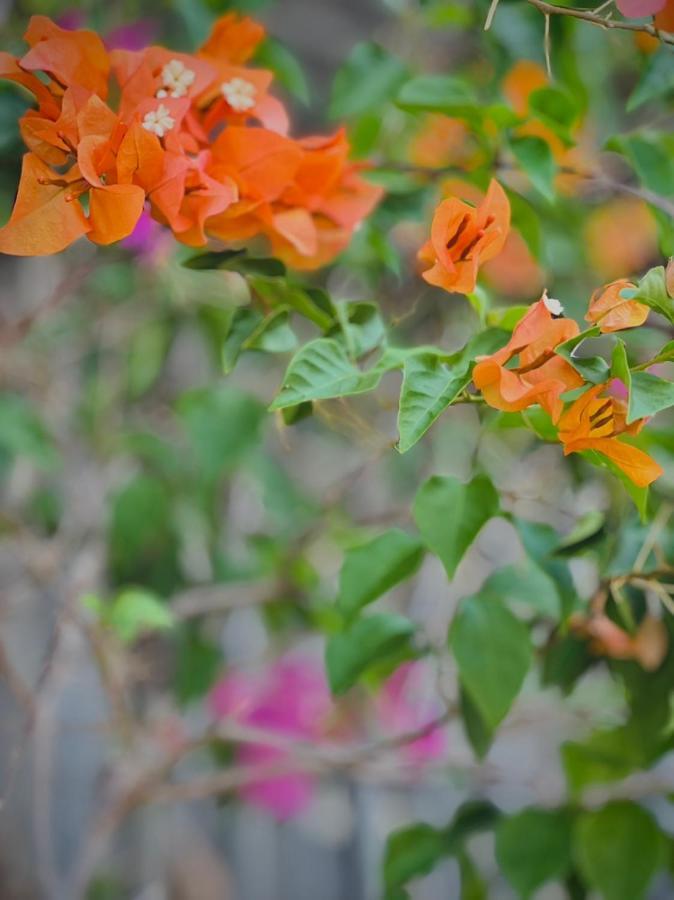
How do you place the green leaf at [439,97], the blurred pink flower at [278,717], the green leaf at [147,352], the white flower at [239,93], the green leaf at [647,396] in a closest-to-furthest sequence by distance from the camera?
1. the green leaf at [647,396]
2. the white flower at [239,93]
3. the green leaf at [439,97]
4. the green leaf at [147,352]
5. the blurred pink flower at [278,717]

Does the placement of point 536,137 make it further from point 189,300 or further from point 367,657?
point 189,300

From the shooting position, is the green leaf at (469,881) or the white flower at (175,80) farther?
the green leaf at (469,881)

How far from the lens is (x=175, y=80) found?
0.46 metres

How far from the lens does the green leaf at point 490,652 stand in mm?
534

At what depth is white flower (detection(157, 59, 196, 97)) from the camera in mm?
460

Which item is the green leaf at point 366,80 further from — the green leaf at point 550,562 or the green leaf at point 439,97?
the green leaf at point 550,562

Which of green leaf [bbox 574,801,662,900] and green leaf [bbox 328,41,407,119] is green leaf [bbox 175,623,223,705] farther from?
green leaf [bbox 328,41,407,119]

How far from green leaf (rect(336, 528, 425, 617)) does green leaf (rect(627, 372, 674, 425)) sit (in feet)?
0.63

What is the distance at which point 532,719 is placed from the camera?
0.84m

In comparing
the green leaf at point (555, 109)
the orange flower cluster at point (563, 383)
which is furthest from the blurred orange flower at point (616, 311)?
the green leaf at point (555, 109)

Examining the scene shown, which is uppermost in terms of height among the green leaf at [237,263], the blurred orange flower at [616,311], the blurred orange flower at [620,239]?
the blurred orange flower at [616,311]

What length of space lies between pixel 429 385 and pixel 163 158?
0.54ft

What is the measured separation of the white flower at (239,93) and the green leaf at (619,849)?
0.55 m

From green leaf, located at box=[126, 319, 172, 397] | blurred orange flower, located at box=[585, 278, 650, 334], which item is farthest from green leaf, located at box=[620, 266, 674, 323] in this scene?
green leaf, located at box=[126, 319, 172, 397]
